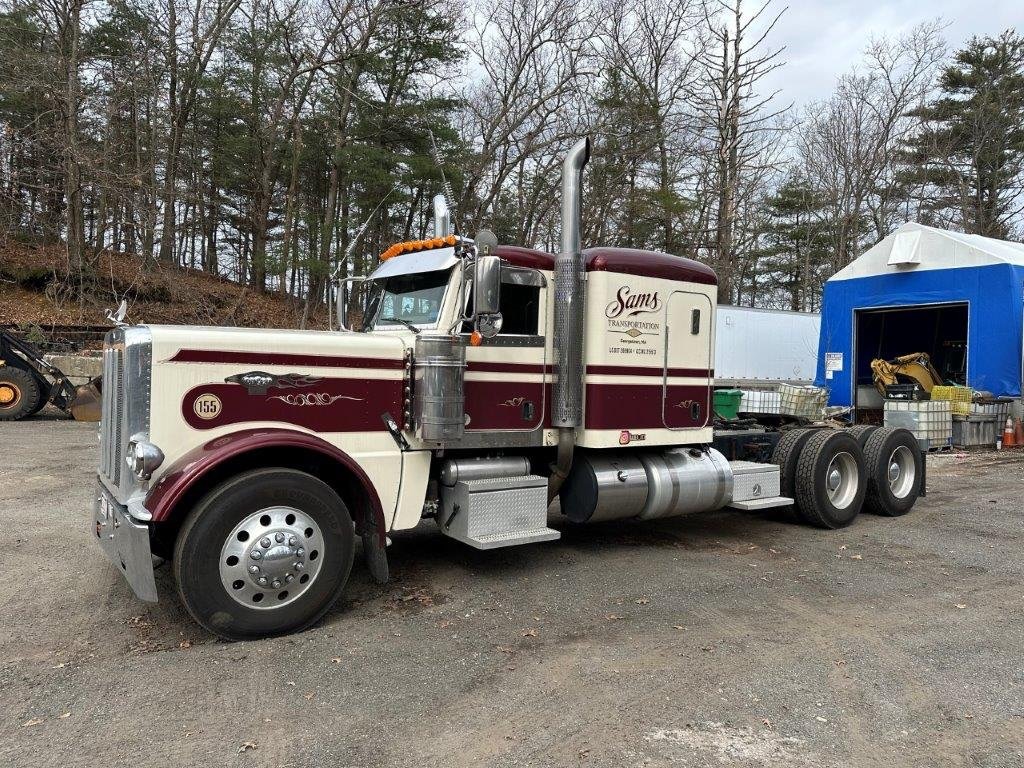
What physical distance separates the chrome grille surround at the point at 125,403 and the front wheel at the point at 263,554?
40 centimetres

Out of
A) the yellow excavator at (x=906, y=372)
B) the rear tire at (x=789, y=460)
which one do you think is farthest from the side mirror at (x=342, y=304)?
the yellow excavator at (x=906, y=372)

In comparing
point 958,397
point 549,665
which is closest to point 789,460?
point 549,665

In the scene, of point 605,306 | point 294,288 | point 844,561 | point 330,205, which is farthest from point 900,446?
point 294,288

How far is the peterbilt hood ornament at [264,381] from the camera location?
173 inches

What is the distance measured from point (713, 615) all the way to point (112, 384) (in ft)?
13.7

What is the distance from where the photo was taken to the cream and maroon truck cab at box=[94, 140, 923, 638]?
4195 mm

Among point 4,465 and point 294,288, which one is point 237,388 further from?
point 294,288

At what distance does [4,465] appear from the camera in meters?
9.73

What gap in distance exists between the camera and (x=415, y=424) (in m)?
5.01

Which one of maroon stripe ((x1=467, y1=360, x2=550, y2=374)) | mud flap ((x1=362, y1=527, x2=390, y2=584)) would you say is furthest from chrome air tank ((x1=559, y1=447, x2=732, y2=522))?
mud flap ((x1=362, y1=527, x2=390, y2=584))

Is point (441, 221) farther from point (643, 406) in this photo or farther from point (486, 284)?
point (643, 406)

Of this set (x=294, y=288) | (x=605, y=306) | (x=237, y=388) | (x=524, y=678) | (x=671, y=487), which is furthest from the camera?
(x=294, y=288)

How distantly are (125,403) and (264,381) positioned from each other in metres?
Result: 0.82

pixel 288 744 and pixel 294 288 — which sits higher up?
pixel 294 288
